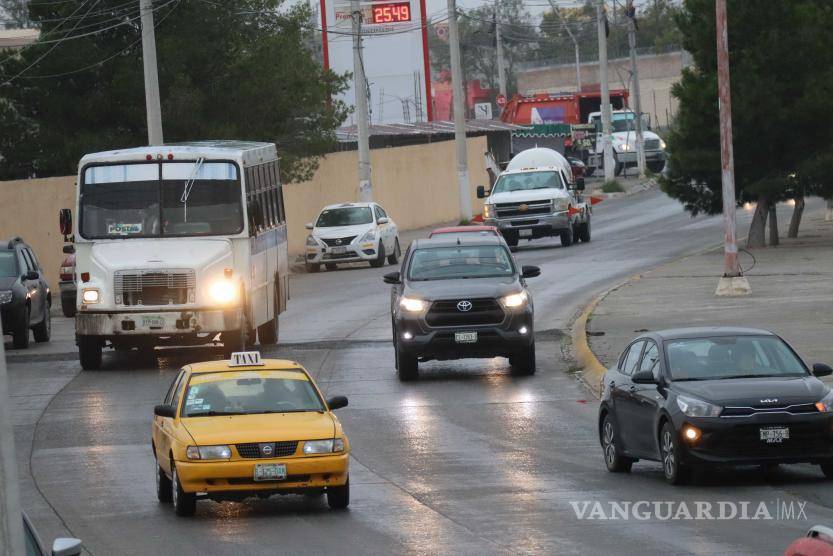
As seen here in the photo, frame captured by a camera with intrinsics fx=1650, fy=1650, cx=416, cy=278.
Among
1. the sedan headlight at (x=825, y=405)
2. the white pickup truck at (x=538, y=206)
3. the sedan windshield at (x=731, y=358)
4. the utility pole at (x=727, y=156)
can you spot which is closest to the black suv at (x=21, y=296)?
the utility pole at (x=727, y=156)

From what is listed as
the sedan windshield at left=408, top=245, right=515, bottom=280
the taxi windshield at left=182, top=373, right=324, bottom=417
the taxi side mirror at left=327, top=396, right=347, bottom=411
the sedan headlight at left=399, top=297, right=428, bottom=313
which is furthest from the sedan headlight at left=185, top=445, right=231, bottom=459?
the sedan windshield at left=408, top=245, right=515, bottom=280

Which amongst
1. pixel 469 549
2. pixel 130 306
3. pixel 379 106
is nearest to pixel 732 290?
pixel 130 306

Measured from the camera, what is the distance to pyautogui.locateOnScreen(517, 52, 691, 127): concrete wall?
127475 mm

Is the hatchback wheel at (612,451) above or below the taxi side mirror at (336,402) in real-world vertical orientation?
below

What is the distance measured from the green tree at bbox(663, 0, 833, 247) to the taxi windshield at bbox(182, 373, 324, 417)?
2824 cm

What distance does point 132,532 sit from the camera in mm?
13734

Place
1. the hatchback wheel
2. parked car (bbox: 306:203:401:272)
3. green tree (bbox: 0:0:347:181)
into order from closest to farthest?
the hatchback wheel, green tree (bbox: 0:0:347:181), parked car (bbox: 306:203:401:272)

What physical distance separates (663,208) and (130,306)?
40.6 metres

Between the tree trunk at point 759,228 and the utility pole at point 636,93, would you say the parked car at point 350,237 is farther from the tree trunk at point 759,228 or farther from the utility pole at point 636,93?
the utility pole at point 636,93

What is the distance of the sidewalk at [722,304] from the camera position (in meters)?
25.3

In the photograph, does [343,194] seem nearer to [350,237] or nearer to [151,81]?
[350,237]

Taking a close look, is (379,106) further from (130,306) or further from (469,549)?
(469,549)

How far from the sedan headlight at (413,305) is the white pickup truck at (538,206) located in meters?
24.2

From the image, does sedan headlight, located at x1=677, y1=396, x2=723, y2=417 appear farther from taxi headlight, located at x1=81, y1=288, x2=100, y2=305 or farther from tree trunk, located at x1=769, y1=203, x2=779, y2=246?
tree trunk, located at x1=769, y1=203, x2=779, y2=246
